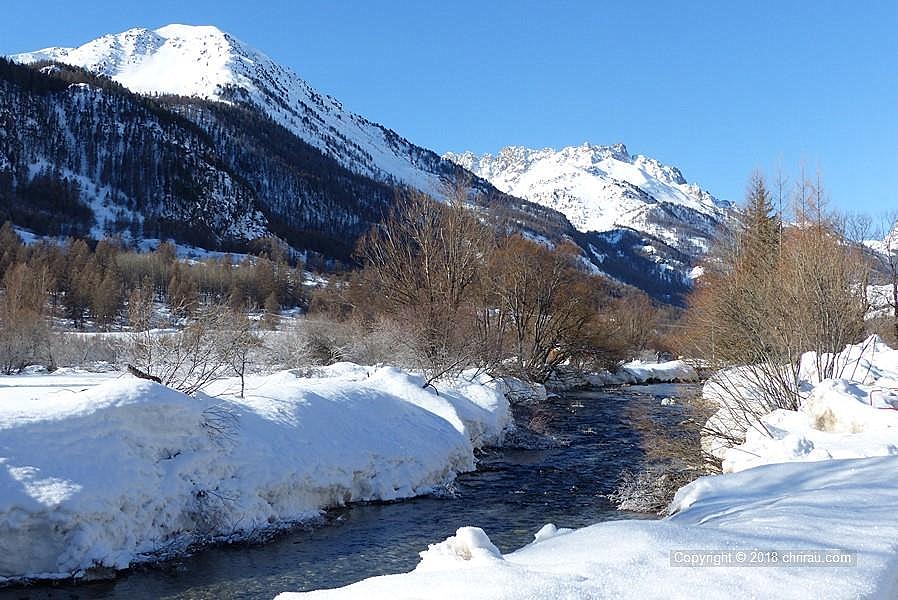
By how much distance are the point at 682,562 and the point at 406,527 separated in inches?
278

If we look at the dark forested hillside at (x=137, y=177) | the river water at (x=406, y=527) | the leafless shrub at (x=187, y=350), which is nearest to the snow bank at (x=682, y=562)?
the river water at (x=406, y=527)

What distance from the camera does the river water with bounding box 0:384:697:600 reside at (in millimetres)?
8164

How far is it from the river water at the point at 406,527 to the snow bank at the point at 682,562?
3820 millimetres

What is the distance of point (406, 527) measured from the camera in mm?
10984

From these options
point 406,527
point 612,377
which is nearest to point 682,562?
point 406,527

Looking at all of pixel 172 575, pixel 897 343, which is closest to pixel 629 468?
pixel 172 575

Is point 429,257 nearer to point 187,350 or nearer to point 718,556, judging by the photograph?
point 187,350

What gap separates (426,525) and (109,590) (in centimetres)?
502

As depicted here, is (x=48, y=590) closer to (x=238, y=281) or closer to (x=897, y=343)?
(x=897, y=343)

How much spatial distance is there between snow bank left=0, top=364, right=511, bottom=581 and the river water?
0.48 m

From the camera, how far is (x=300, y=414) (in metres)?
12.9

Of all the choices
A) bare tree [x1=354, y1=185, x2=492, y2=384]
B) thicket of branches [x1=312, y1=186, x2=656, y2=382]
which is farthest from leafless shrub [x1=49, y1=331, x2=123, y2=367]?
bare tree [x1=354, y1=185, x2=492, y2=384]

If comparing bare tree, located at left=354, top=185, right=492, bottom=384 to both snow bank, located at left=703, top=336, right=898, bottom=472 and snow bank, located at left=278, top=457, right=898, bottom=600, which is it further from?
snow bank, located at left=278, top=457, right=898, bottom=600

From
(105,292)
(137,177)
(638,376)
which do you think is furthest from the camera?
(137,177)
